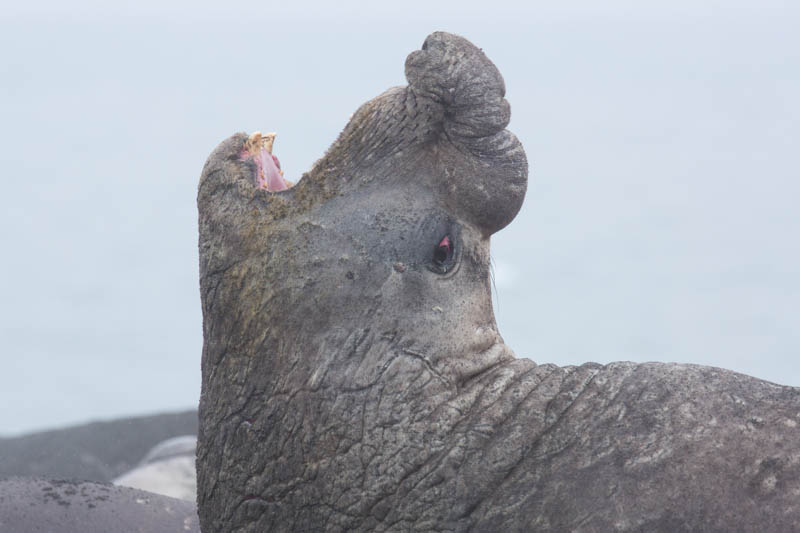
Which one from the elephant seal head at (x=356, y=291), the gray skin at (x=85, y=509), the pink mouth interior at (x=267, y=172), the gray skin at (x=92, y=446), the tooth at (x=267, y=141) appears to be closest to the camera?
the elephant seal head at (x=356, y=291)

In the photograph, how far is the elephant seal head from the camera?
151 inches

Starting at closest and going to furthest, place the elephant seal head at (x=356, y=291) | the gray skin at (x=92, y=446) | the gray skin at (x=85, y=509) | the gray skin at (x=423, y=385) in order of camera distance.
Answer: the gray skin at (x=423, y=385), the elephant seal head at (x=356, y=291), the gray skin at (x=85, y=509), the gray skin at (x=92, y=446)

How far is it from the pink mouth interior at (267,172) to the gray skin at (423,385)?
0.05m

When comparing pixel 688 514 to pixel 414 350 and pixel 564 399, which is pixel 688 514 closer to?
pixel 564 399

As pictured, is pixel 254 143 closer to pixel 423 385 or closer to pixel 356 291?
pixel 356 291

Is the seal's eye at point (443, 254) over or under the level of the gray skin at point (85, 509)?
over

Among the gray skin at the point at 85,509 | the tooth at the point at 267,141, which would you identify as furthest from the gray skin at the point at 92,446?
the tooth at the point at 267,141

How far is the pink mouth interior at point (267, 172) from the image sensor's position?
167 inches

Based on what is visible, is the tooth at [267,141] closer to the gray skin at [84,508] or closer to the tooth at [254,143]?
the tooth at [254,143]

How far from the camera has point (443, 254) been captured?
400cm

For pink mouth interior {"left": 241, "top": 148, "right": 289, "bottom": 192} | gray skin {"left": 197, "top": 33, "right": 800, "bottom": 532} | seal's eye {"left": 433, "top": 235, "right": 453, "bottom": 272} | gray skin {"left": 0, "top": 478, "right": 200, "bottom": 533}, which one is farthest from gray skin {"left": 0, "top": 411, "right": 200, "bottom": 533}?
seal's eye {"left": 433, "top": 235, "right": 453, "bottom": 272}

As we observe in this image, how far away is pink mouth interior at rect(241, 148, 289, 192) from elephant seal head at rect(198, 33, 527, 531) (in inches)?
3.2

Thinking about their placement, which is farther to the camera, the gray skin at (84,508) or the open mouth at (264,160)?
the gray skin at (84,508)

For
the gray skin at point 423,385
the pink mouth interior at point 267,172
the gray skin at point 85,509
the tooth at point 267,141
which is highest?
the tooth at point 267,141
